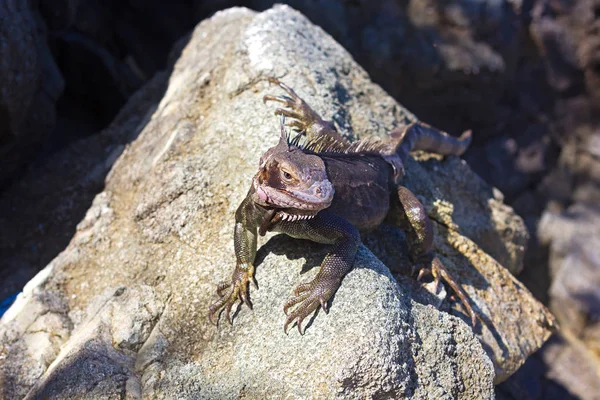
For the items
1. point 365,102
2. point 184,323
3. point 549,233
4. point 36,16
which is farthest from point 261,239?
point 549,233

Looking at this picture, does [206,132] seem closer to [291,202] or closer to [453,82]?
[291,202]

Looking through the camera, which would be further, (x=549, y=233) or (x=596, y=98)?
(x=596, y=98)

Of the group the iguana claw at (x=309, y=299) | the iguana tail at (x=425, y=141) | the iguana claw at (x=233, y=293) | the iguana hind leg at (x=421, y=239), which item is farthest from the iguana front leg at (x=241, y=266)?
the iguana tail at (x=425, y=141)

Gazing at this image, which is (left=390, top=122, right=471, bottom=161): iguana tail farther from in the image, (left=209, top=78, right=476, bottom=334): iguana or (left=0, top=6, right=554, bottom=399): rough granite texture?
(left=0, top=6, right=554, bottom=399): rough granite texture

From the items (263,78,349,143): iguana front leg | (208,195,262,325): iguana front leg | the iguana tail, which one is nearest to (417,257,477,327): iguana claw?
the iguana tail

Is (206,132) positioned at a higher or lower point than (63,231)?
higher

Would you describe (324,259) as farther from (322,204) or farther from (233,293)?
(233,293)

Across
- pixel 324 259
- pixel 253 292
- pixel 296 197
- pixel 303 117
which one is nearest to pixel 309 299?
pixel 324 259
